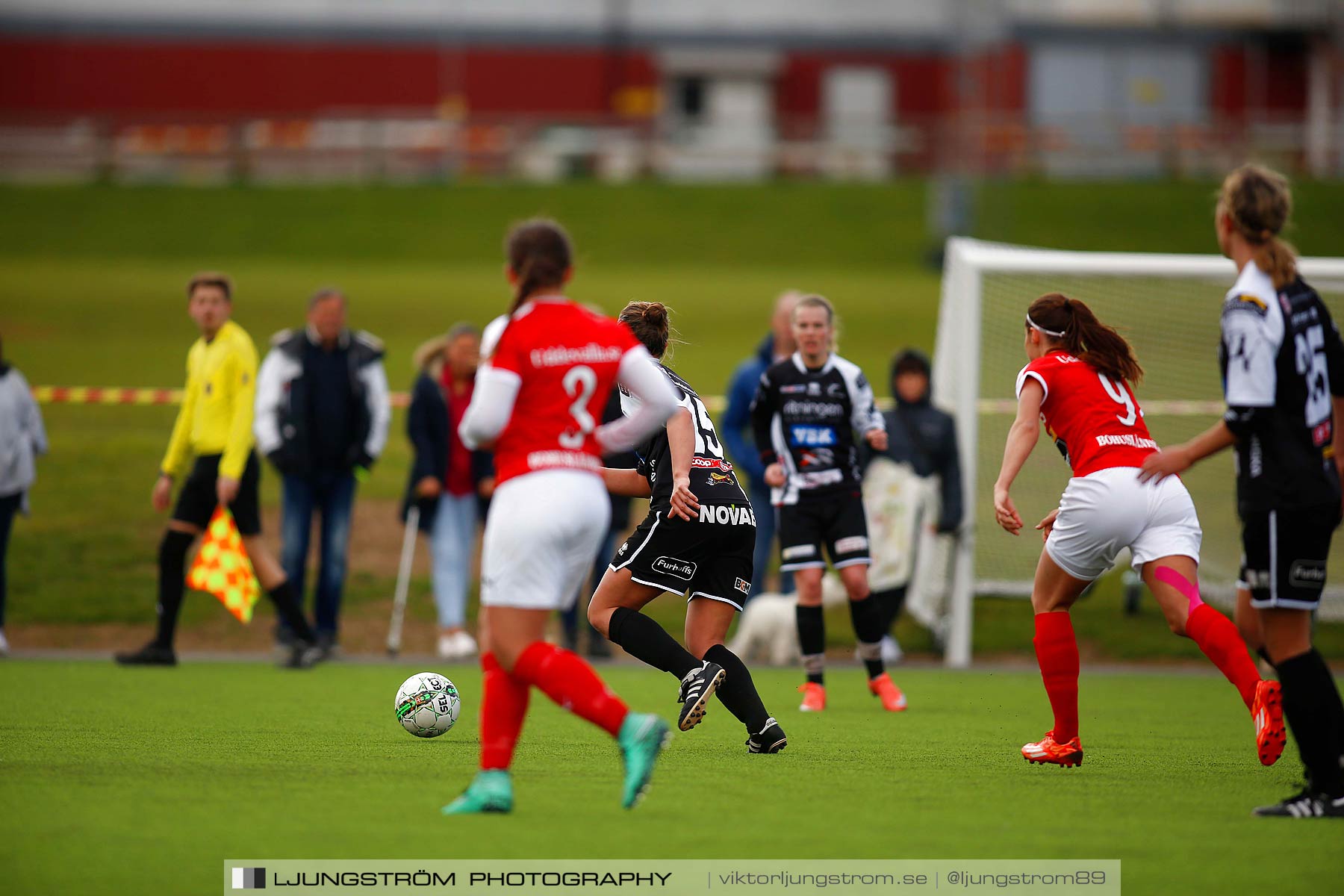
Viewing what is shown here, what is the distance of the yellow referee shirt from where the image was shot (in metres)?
9.61

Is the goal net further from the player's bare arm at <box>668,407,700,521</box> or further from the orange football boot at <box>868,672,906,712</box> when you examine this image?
the player's bare arm at <box>668,407,700,521</box>

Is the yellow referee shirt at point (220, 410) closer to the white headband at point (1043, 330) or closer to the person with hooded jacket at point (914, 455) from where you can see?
the person with hooded jacket at point (914, 455)

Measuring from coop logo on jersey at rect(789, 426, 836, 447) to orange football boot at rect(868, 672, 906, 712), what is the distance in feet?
4.40

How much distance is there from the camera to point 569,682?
488 cm

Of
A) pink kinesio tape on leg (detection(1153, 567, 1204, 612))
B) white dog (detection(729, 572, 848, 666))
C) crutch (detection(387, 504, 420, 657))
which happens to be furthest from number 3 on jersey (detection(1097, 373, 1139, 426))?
crutch (detection(387, 504, 420, 657))

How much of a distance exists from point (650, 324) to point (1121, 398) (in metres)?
1.99

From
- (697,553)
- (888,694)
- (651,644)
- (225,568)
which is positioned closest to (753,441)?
(888,694)

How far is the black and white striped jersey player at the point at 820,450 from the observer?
8492 millimetres

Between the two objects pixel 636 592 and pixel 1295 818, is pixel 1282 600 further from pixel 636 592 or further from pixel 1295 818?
pixel 636 592

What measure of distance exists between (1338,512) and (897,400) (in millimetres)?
6153

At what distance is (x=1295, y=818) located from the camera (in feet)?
16.6

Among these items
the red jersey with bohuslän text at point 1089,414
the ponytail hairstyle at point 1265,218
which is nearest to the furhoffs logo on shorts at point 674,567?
the red jersey with bohuslän text at point 1089,414

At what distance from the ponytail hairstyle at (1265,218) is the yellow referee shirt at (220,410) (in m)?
6.35

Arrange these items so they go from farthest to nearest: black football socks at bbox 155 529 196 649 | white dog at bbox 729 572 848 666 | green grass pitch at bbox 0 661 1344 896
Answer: white dog at bbox 729 572 848 666, black football socks at bbox 155 529 196 649, green grass pitch at bbox 0 661 1344 896
